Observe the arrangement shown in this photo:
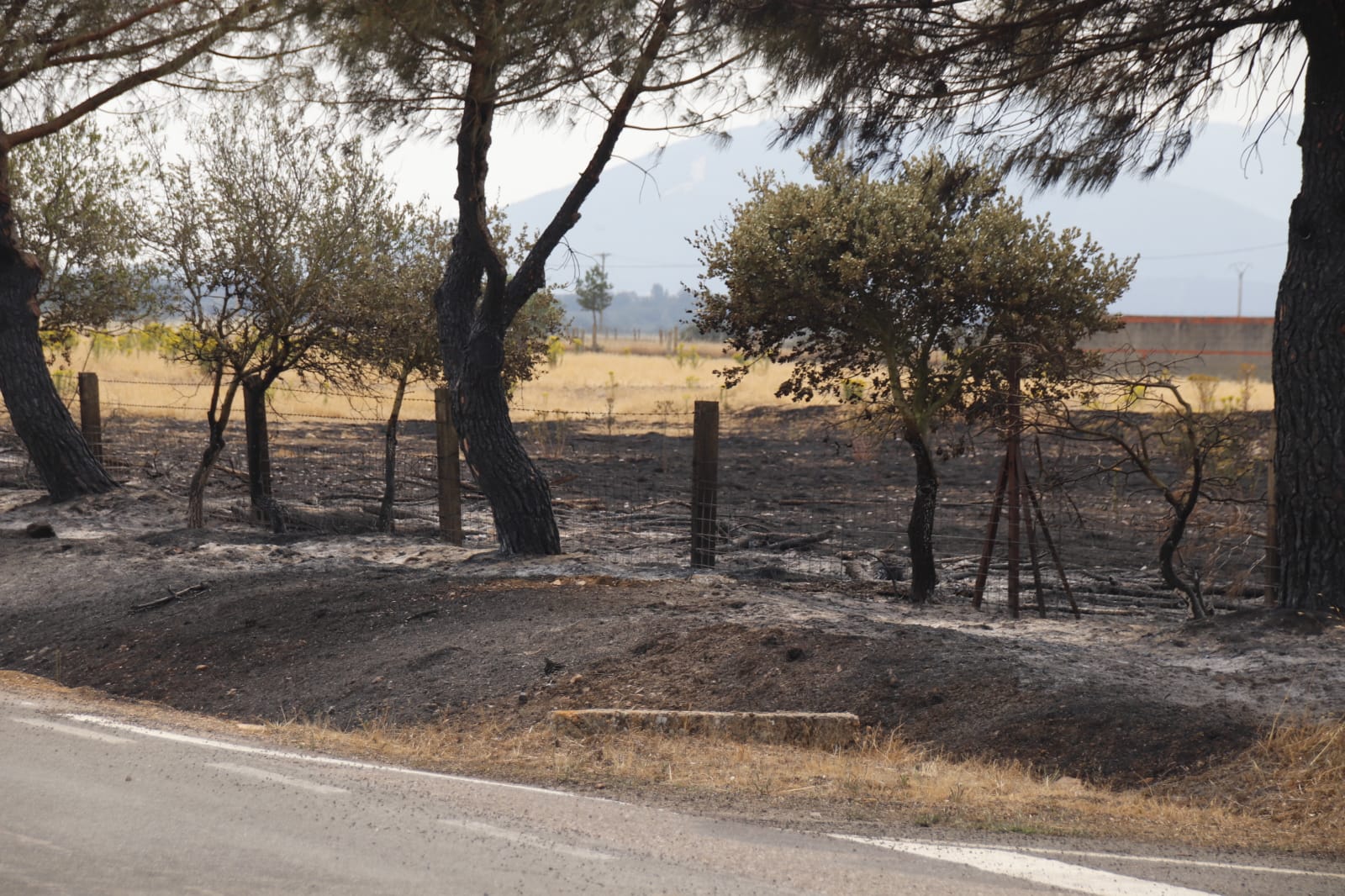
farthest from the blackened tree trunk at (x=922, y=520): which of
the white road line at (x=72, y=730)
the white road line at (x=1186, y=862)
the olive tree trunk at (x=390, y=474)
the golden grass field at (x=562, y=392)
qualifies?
the golden grass field at (x=562, y=392)

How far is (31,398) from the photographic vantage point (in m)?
14.6

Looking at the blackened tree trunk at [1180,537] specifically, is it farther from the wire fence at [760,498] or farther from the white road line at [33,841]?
the white road line at [33,841]

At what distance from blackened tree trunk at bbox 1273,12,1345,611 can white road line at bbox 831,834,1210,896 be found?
4.52 m

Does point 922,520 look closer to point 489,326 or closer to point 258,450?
point 489,326

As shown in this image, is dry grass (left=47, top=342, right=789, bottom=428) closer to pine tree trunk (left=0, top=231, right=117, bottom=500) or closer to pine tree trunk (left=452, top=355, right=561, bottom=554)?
pine tree trunk (left=0, top=231, right=117, bottom=500)

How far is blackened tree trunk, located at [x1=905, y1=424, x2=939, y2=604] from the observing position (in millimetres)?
10125

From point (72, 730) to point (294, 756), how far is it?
4.45ft

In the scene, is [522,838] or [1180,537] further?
[1180,537]

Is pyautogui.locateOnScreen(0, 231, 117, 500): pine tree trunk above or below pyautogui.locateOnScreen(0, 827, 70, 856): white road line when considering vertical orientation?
above

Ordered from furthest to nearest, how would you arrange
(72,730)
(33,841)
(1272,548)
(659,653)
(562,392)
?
1. (562,392)
2. (1272,548)
3. (659,653)
4. (72,730)
5. (33,841)

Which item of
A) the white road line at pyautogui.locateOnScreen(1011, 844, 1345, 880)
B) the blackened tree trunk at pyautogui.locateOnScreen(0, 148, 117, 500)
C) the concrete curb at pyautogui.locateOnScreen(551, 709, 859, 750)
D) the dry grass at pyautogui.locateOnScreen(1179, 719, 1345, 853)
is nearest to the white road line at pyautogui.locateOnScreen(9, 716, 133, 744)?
the concrete curb at pyautogui.locateOnScreen(551, 709, 859, 750)

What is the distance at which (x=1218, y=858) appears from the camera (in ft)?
15.4

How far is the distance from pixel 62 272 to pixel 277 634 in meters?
12.4

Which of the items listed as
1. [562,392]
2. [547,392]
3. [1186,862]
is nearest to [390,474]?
[1186,862]
